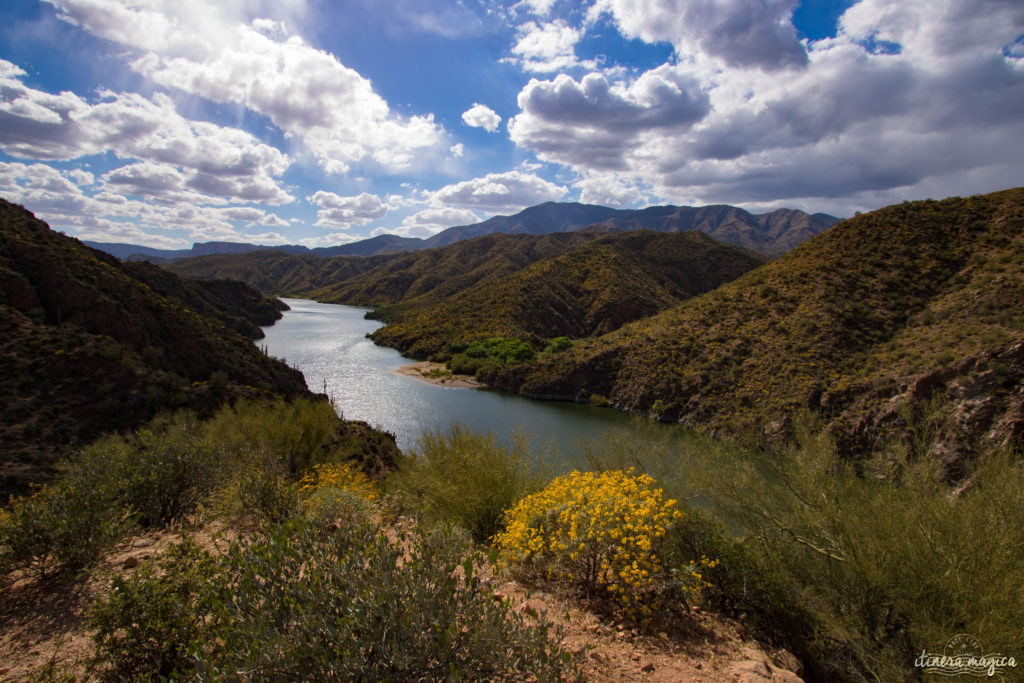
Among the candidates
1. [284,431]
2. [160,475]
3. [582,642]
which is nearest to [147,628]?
[582,642]

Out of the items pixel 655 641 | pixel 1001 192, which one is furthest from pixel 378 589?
pixel 1001 192

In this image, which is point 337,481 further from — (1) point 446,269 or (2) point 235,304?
(1) point 446,269

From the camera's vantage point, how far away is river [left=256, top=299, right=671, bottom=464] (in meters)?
32.7

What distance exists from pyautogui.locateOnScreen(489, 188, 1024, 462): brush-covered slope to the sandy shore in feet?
37.4

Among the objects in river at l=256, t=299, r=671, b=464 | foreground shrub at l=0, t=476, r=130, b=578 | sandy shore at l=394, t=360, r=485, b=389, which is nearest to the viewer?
foreground shrub at l=0, t=476, r=130, b=578

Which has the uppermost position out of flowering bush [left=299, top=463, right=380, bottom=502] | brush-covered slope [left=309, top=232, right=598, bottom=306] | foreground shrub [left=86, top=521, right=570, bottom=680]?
brush-covered slope [left=309, top=232, right=598, bottom=306]

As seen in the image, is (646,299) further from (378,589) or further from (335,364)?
(378,589)

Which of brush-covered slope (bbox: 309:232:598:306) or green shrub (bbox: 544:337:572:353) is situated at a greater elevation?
brush-covered slope (bbox: 309:232:598:306)

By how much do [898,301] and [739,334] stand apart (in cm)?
943

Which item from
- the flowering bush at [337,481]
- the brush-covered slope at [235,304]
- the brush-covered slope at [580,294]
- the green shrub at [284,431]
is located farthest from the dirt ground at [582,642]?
the brush-covered slope at [580,294]

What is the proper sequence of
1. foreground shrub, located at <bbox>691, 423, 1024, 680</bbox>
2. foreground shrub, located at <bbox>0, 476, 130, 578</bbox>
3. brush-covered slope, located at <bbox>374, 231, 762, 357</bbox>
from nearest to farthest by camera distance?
foreground shrub, located at <bbox>691, 423, 1024, 680</bbox>
foreground shrub, located at <bbox>0, 476, 130, 578</bbox>
brush-covered slope, located at <bbox>374, 231, 762, 357</bbox>

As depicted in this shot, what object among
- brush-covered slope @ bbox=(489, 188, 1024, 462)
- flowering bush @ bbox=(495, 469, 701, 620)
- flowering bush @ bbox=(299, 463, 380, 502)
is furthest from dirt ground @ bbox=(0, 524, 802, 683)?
brush-covered slope @ bbox=(489, 188, 1024, 462)

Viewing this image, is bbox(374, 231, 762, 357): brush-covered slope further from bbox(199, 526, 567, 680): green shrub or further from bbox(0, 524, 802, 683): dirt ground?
bbox(199, 526, 567, 680): green shrub

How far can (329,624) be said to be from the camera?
2912 mm
